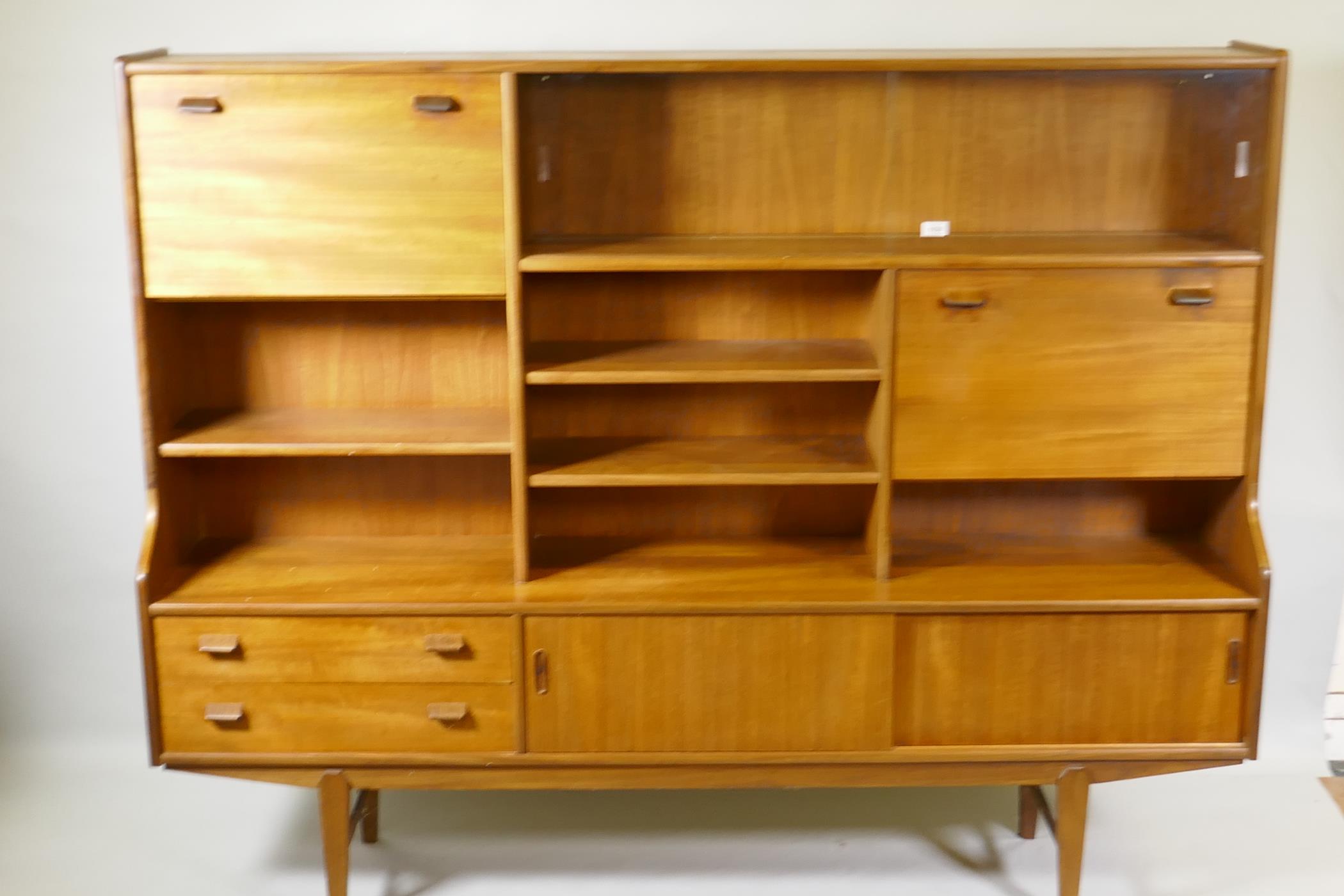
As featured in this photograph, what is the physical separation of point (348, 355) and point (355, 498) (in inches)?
12.1

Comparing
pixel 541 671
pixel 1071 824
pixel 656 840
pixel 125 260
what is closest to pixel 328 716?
pixel 541 671

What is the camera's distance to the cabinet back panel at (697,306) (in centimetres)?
294

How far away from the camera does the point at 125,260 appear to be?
127 inches

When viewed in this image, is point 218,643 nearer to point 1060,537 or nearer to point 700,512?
point 700,512

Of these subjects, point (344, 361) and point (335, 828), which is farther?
point (344, 361)

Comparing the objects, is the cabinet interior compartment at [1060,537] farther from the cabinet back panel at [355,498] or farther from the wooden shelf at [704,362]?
the cabinet back panel at [355,498]

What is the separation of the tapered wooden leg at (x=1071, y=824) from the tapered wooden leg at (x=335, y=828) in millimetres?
1367

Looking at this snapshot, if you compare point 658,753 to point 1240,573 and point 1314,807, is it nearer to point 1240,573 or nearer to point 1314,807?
point 1240,573

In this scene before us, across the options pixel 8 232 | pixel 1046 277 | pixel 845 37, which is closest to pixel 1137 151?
pixel 1046 277

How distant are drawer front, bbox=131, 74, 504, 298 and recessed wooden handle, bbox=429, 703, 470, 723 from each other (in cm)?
77

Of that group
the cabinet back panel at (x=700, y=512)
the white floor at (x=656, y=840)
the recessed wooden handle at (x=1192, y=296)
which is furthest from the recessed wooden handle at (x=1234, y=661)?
the cabinet back panel at (x=700, y=512)

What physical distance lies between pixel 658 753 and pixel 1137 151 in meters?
1.52

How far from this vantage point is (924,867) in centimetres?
306

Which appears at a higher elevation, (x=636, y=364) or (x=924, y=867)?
(x=636, y=364)
